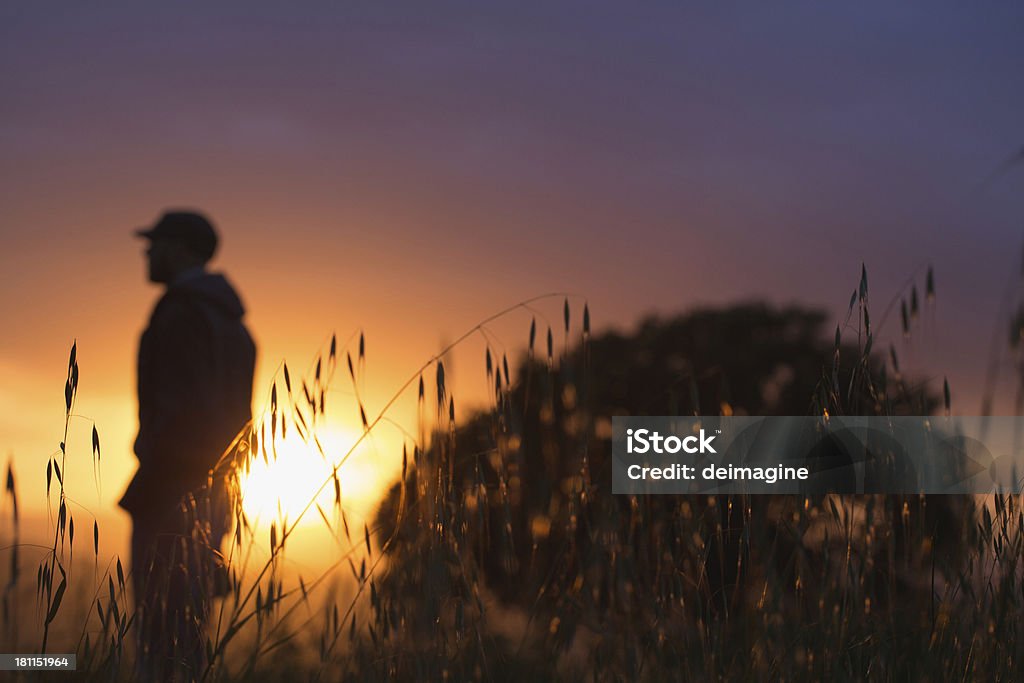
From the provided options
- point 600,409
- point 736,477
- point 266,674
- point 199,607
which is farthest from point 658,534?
point 600,409

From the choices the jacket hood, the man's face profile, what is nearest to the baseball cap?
the man's face profile

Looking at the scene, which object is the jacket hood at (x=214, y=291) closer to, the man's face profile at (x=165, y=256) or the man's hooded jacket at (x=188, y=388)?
the man's hooded jacket at (x=188, y=388)

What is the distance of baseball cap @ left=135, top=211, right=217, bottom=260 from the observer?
3.63 meters

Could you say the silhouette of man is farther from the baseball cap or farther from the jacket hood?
the baseball cap

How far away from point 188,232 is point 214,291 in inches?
17.2

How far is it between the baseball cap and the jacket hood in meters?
0.29

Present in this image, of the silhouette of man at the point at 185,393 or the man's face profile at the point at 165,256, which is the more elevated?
the man's face profile at the point at 165,256

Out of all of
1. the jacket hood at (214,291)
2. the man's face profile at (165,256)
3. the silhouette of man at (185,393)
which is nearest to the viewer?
the silhouette of man at (185,393)

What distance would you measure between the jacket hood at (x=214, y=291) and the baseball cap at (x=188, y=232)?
0.94 ft

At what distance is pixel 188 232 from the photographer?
3639 millimetres

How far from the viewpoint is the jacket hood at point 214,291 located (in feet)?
10.9

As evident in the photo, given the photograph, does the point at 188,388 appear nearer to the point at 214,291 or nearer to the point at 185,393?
the point at 185,393

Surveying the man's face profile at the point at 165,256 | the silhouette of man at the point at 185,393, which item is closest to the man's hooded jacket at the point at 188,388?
the silhouette of man at the point at 185,393

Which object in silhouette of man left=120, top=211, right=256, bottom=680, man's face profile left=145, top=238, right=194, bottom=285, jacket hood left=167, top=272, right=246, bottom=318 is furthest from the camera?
man's face profile left=145, top=238, right=194, bottom=285
